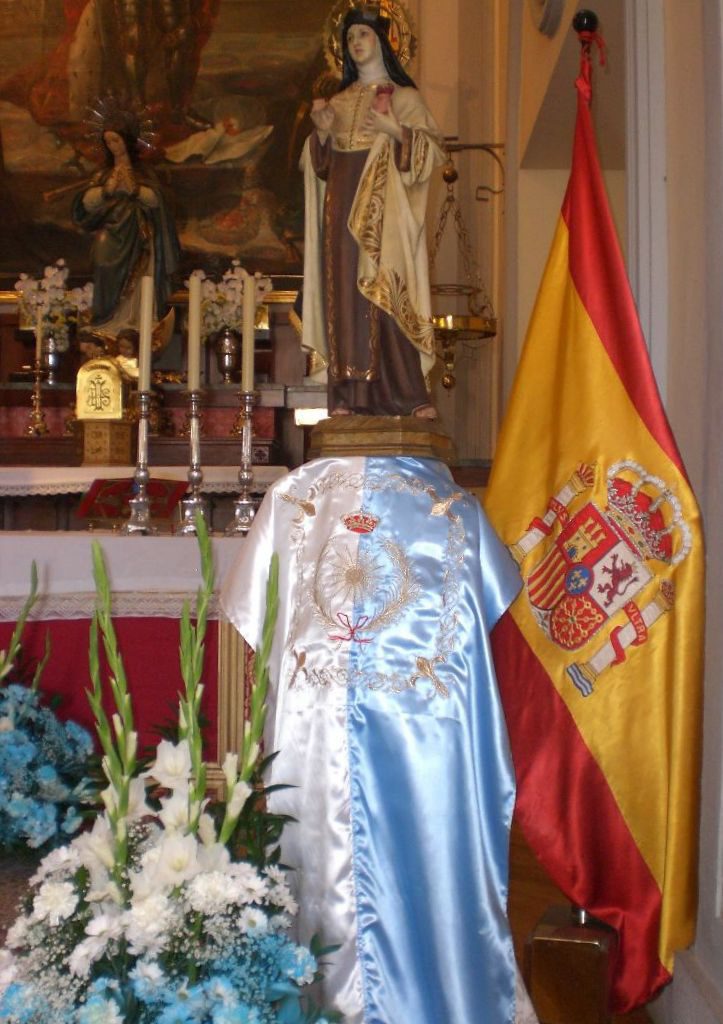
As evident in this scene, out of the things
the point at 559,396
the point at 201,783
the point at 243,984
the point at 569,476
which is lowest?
the point at 243,984

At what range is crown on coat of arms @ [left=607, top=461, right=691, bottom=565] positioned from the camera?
7.61 ft

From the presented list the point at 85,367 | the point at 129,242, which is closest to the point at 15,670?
the point at 85,367

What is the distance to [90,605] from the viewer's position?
2.74 m

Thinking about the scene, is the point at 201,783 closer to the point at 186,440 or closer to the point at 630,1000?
the point at 630,1000

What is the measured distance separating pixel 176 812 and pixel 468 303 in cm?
522

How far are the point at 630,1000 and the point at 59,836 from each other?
1.28 m

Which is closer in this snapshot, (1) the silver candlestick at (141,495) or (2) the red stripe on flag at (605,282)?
(2) the red stripe on flag at (605,282)

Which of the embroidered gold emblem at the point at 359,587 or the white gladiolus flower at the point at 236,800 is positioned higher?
the embroidered gold emblem at the point at 359,587

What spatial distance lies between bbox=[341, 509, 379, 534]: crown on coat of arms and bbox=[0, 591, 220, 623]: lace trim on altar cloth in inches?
23.9

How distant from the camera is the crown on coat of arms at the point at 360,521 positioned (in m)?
2.22

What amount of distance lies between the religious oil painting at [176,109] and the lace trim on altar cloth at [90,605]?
4.36 m

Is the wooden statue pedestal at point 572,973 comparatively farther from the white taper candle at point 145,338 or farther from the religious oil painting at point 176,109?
the religious oil painting at point 176,109

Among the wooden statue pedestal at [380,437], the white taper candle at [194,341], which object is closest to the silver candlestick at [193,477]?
the white taper candle at [194,341]

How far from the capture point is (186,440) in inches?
212
